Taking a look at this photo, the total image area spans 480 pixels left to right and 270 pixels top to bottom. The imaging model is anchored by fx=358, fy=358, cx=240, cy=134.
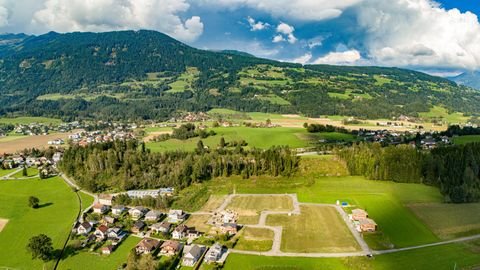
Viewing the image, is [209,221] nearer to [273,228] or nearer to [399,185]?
[273,228]

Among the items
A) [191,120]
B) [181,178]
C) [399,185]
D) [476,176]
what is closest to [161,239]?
[181,178]

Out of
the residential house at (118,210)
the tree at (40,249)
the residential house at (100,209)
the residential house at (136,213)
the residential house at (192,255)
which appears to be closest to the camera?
the residential house at (192,255)

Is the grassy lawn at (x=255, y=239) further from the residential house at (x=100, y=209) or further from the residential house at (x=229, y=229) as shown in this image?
the residential house at (x=100, y=209)

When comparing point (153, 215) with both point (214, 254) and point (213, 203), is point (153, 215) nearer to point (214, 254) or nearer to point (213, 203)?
point (213, 203)

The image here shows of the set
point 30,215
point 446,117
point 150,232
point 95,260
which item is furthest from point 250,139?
point 446,117

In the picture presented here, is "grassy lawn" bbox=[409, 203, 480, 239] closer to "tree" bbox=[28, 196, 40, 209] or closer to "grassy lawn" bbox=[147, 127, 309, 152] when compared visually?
"grassy lawn" bbox=[147, 127, 309, 152]

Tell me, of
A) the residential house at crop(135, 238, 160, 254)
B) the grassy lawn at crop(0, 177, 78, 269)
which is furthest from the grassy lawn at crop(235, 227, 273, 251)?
the grassy lawn at crop(0, 177, 78, 269)

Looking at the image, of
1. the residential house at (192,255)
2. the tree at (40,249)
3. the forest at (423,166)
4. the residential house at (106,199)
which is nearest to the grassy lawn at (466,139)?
the forest at (423,166)
